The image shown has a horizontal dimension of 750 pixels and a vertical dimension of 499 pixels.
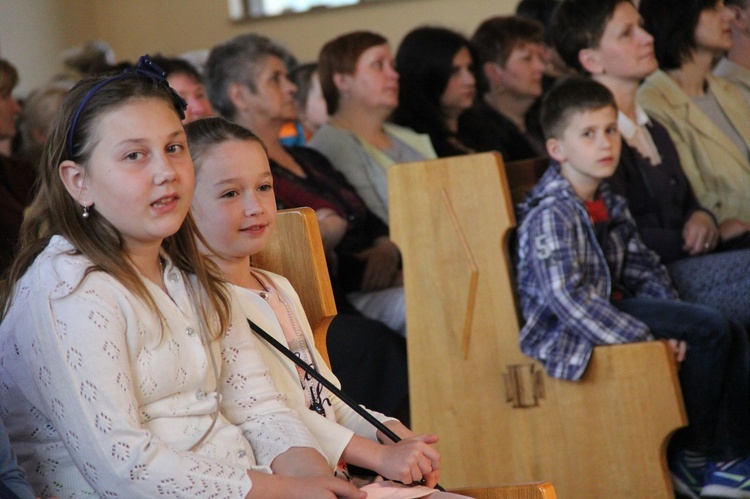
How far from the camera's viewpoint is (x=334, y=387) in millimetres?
1319

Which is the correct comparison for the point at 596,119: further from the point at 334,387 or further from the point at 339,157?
the point at 334,387

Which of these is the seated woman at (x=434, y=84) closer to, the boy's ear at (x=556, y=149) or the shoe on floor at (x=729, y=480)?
the boy's ear at (x=556, y=149)

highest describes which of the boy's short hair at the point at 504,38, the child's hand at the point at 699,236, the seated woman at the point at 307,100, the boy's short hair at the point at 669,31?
the boy's short hair at the point at 669,31

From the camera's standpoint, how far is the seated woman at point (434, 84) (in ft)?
11.4

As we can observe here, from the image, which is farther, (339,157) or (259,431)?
(339,157)

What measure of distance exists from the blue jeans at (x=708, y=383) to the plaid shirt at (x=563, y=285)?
0.10 meters

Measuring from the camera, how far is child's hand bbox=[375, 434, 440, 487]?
4.05ft

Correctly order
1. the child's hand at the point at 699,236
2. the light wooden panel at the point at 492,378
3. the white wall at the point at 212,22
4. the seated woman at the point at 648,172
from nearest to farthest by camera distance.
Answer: the light wooden panel at the point at 492,378
the seated woman at the point at 648,172
the child's hand at the point at 699,236
the white wall at the point at 212,22

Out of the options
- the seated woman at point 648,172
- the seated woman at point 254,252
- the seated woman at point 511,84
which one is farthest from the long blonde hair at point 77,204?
the seated woman at point 511,84

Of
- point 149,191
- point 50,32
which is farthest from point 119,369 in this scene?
point 50,32

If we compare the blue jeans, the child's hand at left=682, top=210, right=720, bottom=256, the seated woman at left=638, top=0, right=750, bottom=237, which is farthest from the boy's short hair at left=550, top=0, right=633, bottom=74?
the blue jeans

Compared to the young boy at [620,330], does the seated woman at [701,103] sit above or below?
above

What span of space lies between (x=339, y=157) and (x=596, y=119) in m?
0.91

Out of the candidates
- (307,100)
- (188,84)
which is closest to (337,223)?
(188,84)
